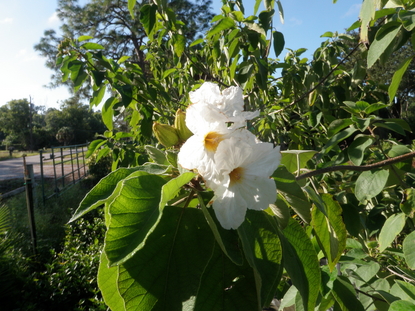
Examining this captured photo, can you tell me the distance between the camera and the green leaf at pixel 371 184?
1056 mm

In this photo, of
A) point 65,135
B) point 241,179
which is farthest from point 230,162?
point 65,135

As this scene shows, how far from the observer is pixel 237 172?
1.62 ft

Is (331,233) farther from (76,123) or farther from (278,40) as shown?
(76,123)

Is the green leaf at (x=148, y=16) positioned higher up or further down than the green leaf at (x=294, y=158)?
higher up

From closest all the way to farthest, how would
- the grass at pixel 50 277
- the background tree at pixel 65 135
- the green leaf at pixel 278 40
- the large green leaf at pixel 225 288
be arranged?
the large green leaf at pixel 225 288 → the green leaf at pixel 278 40 → the grass at pixel 50 277 → the background tree at pixel 65 135

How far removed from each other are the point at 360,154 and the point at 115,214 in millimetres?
1033

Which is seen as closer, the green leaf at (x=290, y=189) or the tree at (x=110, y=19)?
the green leaf at (x=290, y=189)

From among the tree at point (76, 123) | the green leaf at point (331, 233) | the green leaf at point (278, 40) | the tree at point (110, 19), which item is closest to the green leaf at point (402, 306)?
the green leaf at point (331, 233)

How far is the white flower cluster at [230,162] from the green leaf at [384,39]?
681 millimetres

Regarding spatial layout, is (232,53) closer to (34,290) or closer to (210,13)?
(34,290)

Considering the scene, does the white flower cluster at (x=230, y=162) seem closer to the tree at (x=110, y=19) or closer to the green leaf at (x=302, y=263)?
the green leaf at (x=302, y=263)

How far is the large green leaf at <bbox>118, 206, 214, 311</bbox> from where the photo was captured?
0.45m

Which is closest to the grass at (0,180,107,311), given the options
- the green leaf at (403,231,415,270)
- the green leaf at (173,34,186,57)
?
the green leaf at (173,34,186,57)

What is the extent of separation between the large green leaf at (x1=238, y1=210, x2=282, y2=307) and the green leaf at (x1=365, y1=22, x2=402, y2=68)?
2.37 ft
